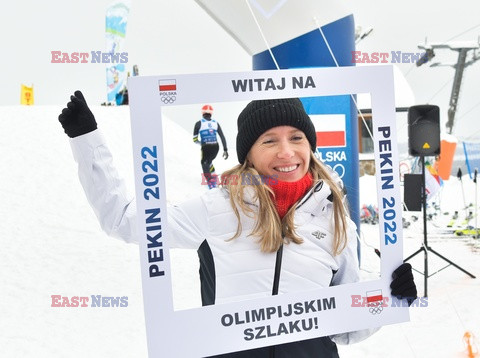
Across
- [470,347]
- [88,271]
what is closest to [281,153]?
[470,347]

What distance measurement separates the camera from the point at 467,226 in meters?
8.72

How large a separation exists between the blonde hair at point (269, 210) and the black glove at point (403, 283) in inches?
8.2

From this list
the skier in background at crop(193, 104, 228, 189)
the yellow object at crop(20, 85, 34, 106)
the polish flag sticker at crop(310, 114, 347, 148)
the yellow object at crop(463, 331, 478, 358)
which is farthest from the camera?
the yellow object at crop(20, 85, 34, 106)

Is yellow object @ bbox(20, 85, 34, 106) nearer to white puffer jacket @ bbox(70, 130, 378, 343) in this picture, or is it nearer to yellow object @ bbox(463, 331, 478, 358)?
yellow object @ bbox(463, 331, 478, 358)

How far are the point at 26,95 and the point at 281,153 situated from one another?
1292 centimetres

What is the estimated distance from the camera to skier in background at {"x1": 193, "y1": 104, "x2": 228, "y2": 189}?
1649 mm

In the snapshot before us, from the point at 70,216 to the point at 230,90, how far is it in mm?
5408

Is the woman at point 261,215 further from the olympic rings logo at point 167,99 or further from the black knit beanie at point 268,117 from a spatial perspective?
the olympic rings logo at point 167,99

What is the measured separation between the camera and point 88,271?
17.0 ft

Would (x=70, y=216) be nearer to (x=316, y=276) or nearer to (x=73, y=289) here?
(x=73, y=289)

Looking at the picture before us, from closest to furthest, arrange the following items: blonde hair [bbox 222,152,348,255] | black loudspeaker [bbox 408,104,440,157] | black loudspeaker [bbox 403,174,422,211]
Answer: blonde hair [bbox 222,152,348,255]
black loudspeaker [bbox 408,104,440,157]
black loudspeaker [bbox 403,174,422,211]

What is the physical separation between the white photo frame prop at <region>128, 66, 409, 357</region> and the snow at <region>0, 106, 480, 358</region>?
4.8 inches

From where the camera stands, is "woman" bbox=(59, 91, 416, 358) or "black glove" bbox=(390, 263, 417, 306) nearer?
"woman" bbox=(59, 91, 416, 358)

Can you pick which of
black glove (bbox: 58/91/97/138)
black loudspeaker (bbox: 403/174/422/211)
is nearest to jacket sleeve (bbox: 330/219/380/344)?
black glove (bbox: 58/91/97/138)
